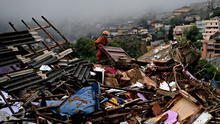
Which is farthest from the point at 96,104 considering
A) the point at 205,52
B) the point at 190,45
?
the point at 205,52

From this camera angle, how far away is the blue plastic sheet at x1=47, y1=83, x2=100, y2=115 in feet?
16.5

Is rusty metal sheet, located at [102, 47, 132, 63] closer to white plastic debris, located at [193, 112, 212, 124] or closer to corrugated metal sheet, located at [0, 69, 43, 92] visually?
corrugated metal sheet, located at [0, 69, 43, 92]

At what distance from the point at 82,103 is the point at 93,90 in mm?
385

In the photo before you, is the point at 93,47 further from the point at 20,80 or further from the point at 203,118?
the point at 203,118

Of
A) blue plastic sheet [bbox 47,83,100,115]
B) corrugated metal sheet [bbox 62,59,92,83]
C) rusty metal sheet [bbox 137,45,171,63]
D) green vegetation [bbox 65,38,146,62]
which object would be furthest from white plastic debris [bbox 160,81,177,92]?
green vegetation [bbox 65,38,146,62]

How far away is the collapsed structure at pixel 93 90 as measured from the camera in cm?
516

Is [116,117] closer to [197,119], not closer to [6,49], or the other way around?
[197,119]

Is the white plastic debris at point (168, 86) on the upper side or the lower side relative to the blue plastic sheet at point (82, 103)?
lower

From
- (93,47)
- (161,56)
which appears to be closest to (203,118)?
(161,56)

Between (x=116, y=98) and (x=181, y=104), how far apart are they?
143 centimetres

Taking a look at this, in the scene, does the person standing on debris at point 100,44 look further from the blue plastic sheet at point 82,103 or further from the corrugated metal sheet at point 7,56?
the blue plastic sheet at point 82,103

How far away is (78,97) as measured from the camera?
540cm

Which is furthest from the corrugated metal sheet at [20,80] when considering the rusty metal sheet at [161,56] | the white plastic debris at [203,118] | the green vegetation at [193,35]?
the green vegetation at [193,35]

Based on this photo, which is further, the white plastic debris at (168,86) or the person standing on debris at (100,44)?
the person standing on debris at (100,44)
